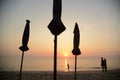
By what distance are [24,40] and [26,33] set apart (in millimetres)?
315

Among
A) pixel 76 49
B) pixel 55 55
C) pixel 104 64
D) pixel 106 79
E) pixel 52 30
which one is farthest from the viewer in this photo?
pixel 104 64

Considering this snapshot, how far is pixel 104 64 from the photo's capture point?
2686 cm

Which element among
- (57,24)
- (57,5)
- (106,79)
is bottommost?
(106,79)

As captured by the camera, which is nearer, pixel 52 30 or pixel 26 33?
pixel 52 30

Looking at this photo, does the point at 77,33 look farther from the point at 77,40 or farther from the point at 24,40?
the point at 24,40

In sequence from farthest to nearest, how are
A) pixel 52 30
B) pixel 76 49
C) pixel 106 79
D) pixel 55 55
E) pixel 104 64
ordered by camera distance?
1. pixel 104 64
2. pixel 106 79
3. pixel 76 49
4. pixel 52 30
5. pixel 55 55

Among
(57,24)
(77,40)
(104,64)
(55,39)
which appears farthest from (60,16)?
(104,64)

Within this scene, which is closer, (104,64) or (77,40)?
(77,40)

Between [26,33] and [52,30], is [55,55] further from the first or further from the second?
[26,33]

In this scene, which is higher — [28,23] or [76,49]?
[28,23]

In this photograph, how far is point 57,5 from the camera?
6316 mm

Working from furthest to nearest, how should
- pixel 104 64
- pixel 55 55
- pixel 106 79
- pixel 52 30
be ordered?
pixel 104 64 < pixel 106 79 < pixel 52 30 < pixel 55 55

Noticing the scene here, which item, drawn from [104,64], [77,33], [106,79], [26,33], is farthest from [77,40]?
[104,64]

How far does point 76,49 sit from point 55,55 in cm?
423
